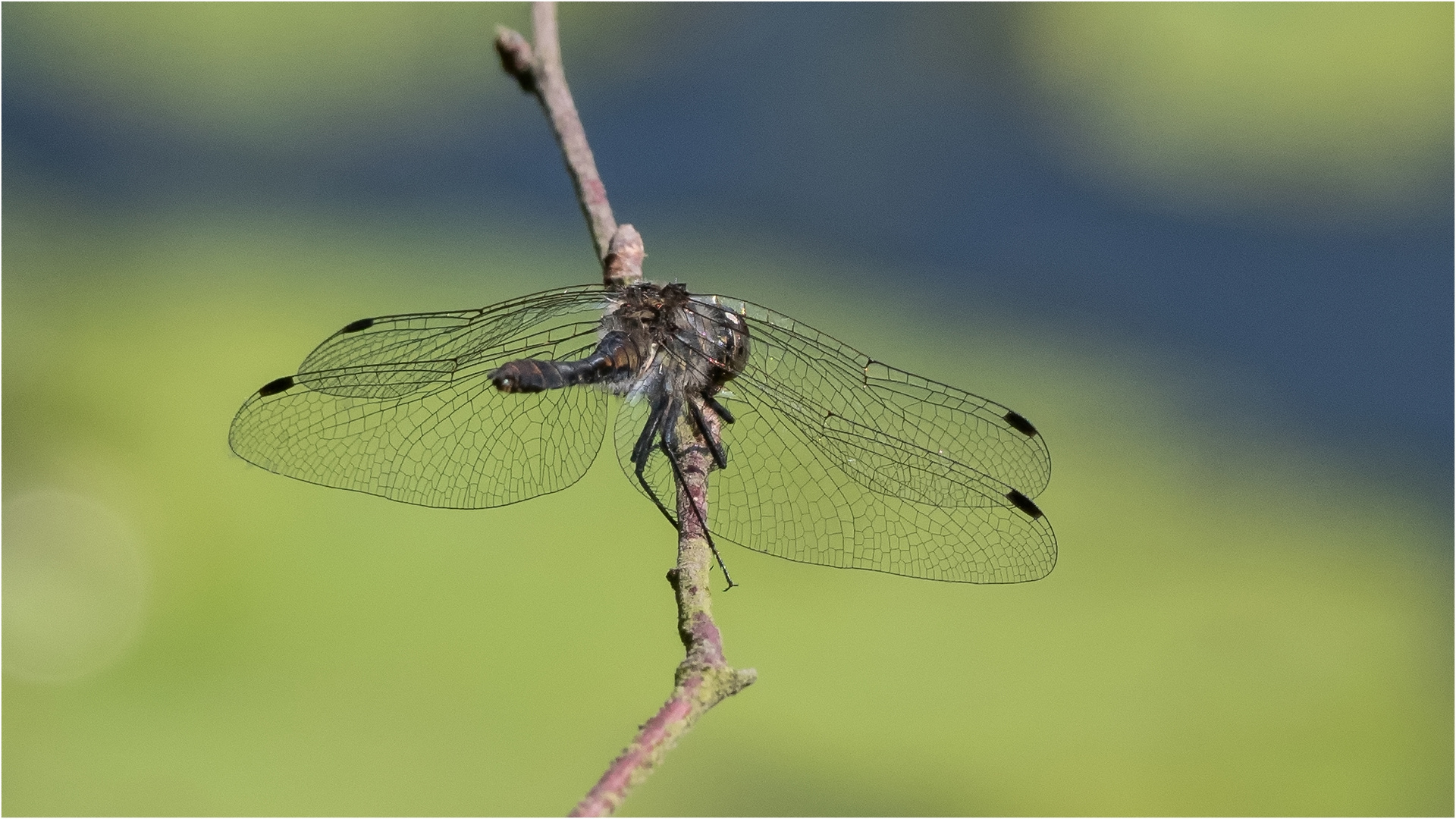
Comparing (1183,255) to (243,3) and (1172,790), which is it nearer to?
(1172,790)

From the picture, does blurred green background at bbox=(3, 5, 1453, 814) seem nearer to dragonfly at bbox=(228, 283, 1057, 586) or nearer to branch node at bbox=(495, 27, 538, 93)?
dragonfly at bbox=(228, 283, 1057, 586)

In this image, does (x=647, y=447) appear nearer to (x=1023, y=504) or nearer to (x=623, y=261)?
(x=623, y=261)

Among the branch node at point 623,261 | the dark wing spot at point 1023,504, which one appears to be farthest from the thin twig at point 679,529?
the dark wing spot at point 1023,504

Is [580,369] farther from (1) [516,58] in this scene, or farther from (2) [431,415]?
(1) [516,58]

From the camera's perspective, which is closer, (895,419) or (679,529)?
(679,529)

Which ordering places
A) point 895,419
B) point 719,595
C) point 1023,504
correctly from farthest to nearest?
point 719,595 → point 895,419 → point 1023,504

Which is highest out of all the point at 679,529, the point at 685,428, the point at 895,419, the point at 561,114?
the point at 561,114

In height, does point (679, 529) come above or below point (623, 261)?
below

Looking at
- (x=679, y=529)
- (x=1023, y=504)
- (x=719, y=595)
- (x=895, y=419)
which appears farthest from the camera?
(x=719, y=595)

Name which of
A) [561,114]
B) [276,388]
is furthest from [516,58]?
[276,388]
